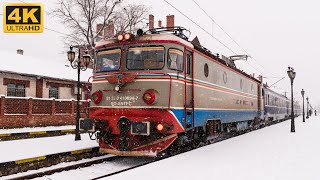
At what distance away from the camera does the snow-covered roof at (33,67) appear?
2250cm

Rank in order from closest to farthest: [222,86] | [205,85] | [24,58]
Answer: [205,85] → [222,86] → [24,58]

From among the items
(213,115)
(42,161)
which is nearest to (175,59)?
(213,115)

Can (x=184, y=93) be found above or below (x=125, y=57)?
below

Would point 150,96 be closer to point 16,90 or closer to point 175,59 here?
point 175,59

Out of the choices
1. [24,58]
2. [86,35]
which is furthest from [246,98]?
[86,35]

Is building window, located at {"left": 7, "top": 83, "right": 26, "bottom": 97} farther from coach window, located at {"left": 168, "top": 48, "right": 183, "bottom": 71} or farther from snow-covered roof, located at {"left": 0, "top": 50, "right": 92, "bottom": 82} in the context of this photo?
coach window, located at {"left": 168, "top": 48, "right": 183, "bottom": 71}

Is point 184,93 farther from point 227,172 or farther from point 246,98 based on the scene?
point 246,98

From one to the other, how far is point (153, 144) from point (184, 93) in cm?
176

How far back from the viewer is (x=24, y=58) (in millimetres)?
26078

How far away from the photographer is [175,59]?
30.9 feet

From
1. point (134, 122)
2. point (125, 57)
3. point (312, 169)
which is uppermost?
point (125, 57)

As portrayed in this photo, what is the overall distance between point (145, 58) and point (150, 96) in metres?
1.22

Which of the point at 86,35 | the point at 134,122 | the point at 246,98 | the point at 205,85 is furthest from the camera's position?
the point at 86,35

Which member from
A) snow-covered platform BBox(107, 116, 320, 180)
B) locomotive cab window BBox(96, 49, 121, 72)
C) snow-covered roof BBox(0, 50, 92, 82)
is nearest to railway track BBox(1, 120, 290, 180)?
snow-covered platform BBox(107, 116, 320, 180)
